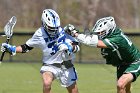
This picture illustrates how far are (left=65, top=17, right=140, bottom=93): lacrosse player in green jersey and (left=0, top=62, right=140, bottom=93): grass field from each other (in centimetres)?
301

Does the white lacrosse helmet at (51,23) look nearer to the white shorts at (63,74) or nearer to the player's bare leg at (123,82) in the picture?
the white shorts at (63,74)

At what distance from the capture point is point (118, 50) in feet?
31.0

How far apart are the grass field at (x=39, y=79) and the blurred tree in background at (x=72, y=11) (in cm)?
1834

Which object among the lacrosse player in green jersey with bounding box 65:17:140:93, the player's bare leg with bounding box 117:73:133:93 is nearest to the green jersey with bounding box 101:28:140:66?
the lacrosse player in green jersey with bounding box 65:17:140:93

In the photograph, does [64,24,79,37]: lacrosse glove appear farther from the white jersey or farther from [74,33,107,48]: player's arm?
the white jersey

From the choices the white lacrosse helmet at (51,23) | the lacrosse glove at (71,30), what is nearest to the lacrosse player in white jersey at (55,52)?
the white lacrosse helmet at (51,23)

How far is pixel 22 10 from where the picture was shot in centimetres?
3959

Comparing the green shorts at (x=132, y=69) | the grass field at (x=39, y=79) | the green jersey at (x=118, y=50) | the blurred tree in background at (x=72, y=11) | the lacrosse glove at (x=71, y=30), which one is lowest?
the grass field at (x=39, y=79)

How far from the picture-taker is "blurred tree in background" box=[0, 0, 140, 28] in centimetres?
3826

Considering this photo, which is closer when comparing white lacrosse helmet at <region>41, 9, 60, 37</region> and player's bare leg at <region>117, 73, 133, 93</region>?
player's bare leg at <region>117, 73, 133, 93</region>

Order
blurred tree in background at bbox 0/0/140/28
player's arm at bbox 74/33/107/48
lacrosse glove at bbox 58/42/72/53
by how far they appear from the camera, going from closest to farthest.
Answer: player's arm at bbox 74/33/107/48, lacrosse glove at bbox 58/42/72/53, blurred tree in background at bbox 0/0/140/28

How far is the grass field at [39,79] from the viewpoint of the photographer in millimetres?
12922


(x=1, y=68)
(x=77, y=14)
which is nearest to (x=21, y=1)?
(x=77, y=14)

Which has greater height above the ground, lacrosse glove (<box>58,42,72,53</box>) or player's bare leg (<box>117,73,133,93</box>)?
lacrosse glove (<box>58,42,72,53</box>)
